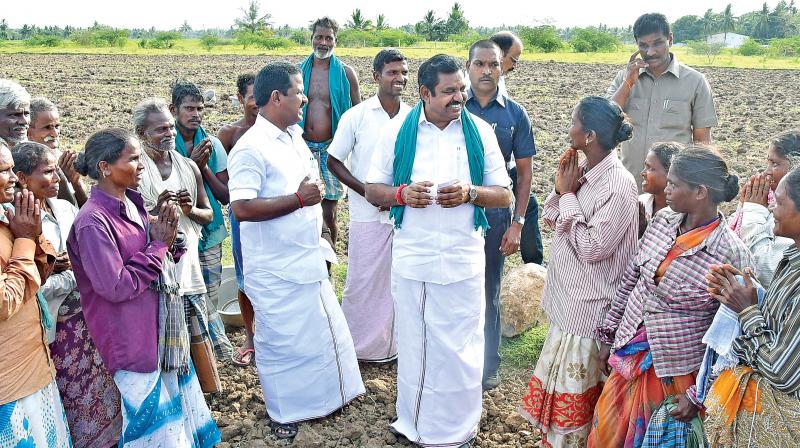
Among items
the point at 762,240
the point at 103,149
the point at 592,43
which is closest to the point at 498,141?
the point at 762,240

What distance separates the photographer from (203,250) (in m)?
4.43

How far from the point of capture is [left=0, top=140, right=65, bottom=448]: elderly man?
9.04ft

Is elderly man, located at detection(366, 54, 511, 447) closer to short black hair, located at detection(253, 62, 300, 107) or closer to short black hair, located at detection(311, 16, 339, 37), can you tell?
short black hair, located at detection(253, 62, 300, 107)

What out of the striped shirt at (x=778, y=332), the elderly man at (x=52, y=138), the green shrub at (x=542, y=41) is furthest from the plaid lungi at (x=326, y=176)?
the green shrub at (x=542, y=41)

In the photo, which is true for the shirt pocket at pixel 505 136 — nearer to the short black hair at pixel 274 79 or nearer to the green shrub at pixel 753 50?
the short black hair at pixel 274 79

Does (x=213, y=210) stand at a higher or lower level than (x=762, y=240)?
lower

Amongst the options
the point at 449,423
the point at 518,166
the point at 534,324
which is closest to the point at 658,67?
the point at 518,166

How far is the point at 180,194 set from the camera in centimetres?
378

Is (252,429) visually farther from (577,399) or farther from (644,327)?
(644,327)

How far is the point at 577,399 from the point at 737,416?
0.85m

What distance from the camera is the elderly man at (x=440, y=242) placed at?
3.56 m

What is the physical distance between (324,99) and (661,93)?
8.30 ft

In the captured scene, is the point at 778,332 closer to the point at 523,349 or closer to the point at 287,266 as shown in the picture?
the point at 287,266

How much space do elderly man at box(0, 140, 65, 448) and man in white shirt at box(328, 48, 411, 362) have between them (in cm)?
204
